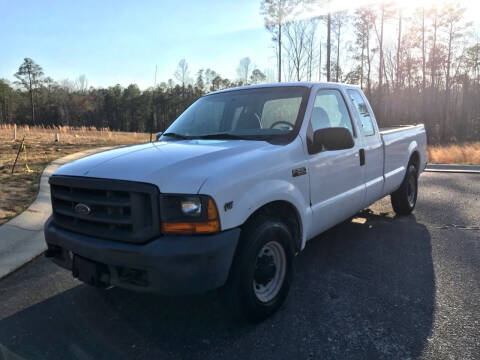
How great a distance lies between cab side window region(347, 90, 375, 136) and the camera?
4.57 m

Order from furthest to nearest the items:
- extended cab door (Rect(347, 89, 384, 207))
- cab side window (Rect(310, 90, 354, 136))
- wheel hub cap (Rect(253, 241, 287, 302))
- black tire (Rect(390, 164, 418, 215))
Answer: black tire (Rect(390, 164, 418, 215)) < extended cab door (Rect(347, 89, 384, 207)) < cab side window (Rect(310, 90, 354, 136)) < wheel hub cap (Rect(253, 241, 287, 302))

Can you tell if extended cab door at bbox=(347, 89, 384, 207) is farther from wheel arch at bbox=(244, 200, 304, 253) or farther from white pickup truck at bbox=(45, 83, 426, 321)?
wheel arch at bbox=(244, 200, 304, 253)

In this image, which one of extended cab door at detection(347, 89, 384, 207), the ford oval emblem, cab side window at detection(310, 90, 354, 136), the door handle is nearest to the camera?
the ford oval emblem

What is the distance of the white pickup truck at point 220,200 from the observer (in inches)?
94.9

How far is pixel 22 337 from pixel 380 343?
104 inches

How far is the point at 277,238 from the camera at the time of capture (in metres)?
2.92

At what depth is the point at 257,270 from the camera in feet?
9.37

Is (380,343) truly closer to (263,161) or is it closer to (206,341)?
(206,341)

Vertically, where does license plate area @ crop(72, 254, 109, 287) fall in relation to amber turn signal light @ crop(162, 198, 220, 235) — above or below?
below

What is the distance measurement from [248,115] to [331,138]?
94 cm

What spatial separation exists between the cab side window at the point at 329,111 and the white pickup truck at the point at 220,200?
0.07 feet

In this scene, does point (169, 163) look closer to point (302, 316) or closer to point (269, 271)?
point (269, 271)

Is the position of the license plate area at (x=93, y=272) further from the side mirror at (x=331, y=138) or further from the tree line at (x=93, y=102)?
the tree line at (x=93, y=102)

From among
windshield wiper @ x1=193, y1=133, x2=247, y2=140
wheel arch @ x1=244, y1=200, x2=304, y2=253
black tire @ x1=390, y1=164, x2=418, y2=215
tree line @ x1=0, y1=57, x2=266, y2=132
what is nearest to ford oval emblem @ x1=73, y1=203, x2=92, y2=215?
wheel arch @ x1=244, y1=200, x2=304, y2=253
